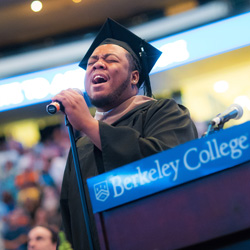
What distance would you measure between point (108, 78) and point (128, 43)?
479 mm

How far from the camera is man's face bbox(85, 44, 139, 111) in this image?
226cm

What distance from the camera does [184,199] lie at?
3.84ft

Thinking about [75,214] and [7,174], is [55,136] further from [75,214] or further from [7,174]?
[75,214]

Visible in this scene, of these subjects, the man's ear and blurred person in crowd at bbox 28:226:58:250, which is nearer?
the man's ear

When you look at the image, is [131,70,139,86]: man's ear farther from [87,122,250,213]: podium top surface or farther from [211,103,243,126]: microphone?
A: [87,122,250,213]: podium top surface

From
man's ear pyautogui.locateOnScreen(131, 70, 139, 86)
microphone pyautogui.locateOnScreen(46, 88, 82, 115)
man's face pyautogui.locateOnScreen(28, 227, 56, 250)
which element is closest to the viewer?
microphone pyautogui.locateOnScreen(46, 88, 82, 115)

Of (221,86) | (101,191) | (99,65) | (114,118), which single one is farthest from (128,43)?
(221,86)

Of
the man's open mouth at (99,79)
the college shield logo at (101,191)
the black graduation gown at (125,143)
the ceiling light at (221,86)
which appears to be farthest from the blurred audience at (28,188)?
the college shield logo at (101,191)

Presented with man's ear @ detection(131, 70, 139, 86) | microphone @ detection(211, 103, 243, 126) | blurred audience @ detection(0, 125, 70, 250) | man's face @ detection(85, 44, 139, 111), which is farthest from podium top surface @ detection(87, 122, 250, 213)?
blurred audience @ detection(0, 125, 70, 250)

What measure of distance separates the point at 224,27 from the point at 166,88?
1.23 metres

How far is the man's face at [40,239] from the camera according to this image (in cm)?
344

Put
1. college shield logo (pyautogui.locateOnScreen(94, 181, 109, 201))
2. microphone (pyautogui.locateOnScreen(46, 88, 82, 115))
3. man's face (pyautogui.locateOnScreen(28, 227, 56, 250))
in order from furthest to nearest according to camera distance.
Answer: man's face (pyautogui.locateOnScreen(28, 227, 56, 250))
microphone (pyautogui.locateOnScreen(46, 88, 82, 115))
college shield logo (pyautogui.locateOnScreen(94, 181, 109, 201))

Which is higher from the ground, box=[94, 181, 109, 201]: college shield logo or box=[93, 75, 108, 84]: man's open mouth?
box=[93, 75, 108, 84]: man's open mouth

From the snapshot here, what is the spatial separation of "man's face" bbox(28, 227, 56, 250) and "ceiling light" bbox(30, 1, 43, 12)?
3.10 m
